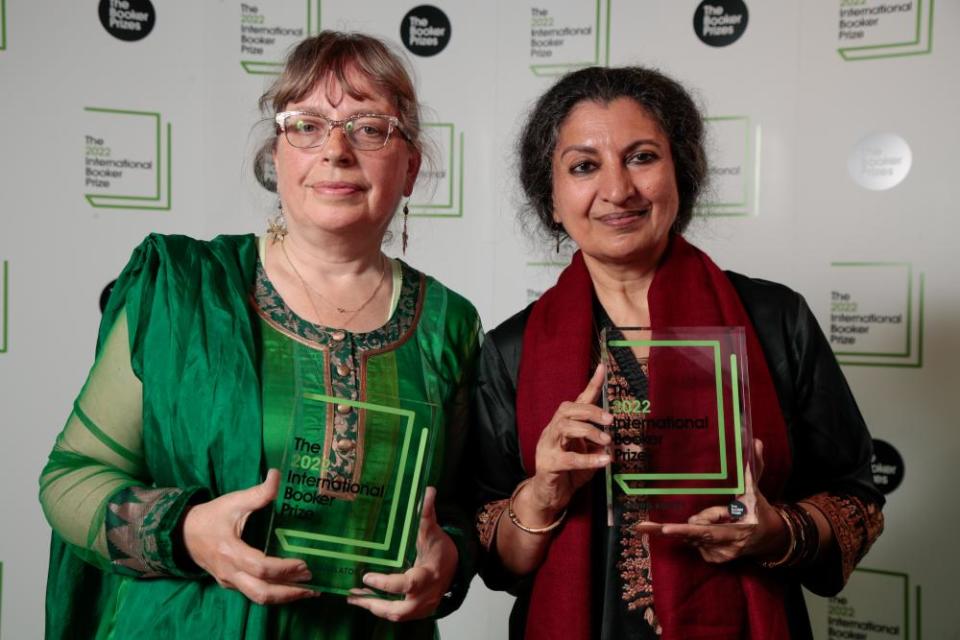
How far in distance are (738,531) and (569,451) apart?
28 cm

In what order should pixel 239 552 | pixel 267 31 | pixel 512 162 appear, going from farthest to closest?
pixel 267 31 < pixel 512 162 < pixel 239 552

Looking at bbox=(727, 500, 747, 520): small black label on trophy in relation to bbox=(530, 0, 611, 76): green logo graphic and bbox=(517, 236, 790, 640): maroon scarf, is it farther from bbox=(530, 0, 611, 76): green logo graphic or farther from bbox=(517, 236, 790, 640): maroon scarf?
bbox=(530, 0, 611, 76): green logo graphic

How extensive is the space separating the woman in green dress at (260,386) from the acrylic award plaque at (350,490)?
0.04 ft

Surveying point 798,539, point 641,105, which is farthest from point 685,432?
point 641,105

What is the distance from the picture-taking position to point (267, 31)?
2879 mm

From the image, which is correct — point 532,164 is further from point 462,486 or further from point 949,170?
point 949,170

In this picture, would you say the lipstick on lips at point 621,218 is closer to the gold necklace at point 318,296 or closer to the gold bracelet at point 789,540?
the gold necklace at point 318,296

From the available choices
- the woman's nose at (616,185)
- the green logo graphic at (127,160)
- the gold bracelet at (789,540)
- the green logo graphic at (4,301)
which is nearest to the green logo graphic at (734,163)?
the woman's nose at (616,185)

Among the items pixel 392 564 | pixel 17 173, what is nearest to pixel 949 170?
pixel 392 564

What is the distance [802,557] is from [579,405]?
448mm

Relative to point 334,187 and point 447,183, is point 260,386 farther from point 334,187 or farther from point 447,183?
point 447,183

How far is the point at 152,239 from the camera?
1546 millimetres

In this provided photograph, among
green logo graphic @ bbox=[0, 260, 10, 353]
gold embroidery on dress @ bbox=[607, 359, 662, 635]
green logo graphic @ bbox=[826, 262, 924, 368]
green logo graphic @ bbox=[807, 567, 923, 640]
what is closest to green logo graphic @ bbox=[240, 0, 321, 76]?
green logo graphic @ bbox=[0, 260, 10, 353]

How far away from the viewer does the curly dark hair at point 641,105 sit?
5.52 feet
